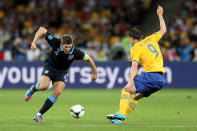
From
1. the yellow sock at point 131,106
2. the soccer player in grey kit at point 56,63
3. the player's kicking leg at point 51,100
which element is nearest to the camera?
the yellow sock at point 131,106

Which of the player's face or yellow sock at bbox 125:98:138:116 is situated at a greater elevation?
the player's face

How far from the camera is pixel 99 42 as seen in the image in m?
21.6

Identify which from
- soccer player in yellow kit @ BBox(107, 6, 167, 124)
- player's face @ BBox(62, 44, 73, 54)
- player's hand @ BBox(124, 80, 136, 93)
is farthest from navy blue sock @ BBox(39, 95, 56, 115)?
player's hand @ BBox(124, 80, 136, 93)

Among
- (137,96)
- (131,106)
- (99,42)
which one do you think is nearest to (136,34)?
(137,96)

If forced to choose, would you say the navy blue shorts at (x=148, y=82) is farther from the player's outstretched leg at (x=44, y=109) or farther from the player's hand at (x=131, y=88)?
the player's outstretched leg at (x=44, y=109)

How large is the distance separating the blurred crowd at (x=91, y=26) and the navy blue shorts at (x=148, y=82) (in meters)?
10.8

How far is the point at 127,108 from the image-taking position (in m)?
8.95

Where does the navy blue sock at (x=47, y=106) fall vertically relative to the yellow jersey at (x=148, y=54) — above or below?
below

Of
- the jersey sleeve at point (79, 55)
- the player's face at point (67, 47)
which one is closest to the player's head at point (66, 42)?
the player's face at point (67, 47)

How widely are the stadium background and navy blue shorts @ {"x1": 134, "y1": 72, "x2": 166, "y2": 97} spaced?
3.30 m

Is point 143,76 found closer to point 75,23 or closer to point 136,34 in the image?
point 136,34

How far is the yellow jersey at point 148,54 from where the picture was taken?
8766mm

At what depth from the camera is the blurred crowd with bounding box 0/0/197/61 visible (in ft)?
65.1

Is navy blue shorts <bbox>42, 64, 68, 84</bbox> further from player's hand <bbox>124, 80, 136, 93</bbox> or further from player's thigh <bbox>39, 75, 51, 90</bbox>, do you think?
player's hand <bbox>124, 80, 136, 93</bbox>
